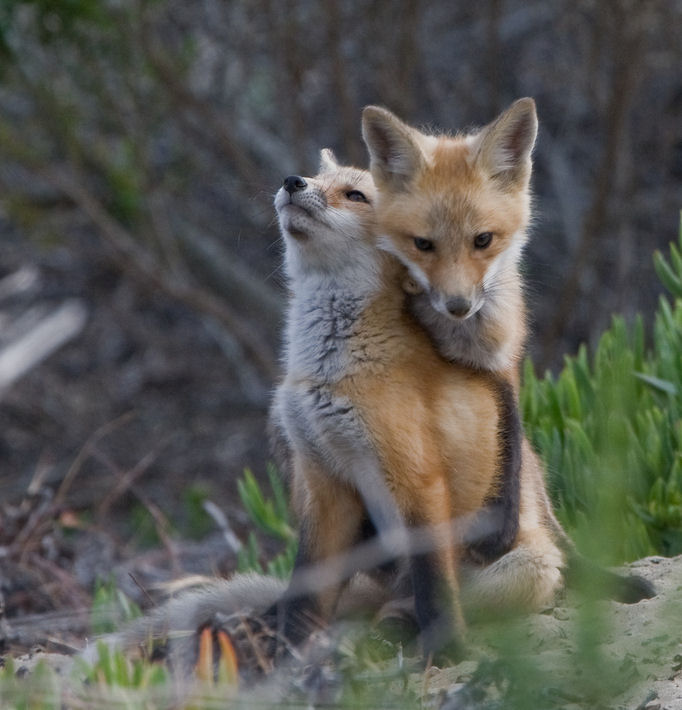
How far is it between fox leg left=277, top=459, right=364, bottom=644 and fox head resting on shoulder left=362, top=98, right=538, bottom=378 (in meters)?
0.62

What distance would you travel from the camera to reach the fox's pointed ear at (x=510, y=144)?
3.90 metres

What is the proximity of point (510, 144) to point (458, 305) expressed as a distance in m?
0.79

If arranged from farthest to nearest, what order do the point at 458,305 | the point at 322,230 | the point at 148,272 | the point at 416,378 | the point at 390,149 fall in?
the point at 148,272 → the point at 390,149 → the point at 322,230 → the point at 416,378 → the point at 458,305

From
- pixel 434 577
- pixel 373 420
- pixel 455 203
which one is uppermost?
pixel 455 203

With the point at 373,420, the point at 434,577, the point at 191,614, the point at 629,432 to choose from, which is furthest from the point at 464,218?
the point at 191,614

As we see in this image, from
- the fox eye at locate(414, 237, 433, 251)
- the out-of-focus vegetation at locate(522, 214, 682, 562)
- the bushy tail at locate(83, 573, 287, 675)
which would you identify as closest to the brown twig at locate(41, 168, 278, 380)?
the out-of-focus vegetation at locate(522, 214, 682, 562)

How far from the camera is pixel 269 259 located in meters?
12.0

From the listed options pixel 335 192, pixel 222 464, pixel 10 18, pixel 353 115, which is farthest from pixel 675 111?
pixel 335 192

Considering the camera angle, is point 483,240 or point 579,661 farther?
point 483,240

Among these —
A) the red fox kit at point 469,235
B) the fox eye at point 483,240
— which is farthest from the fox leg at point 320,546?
the fox eye at point 483,240

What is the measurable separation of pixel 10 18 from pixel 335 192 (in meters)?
4.62

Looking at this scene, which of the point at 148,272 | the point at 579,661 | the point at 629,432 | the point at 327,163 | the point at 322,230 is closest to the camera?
the point at 579,661

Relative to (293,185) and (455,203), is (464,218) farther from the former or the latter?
(293,185)

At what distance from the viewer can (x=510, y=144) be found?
4.00 m
